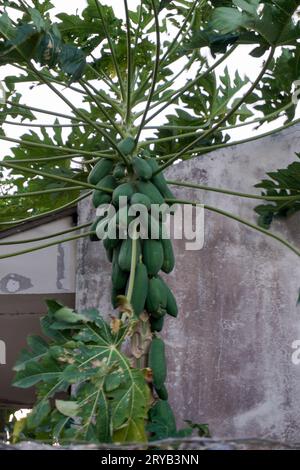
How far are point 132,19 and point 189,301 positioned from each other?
1709mm

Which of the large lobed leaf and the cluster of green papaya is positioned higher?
the cluster of green papaya

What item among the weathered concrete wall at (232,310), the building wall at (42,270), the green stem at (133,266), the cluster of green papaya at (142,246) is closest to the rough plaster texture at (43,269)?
the building wall at (42,270)

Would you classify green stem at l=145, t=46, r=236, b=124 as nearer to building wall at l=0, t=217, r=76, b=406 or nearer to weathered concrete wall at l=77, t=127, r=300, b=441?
weathered concrete wall at l=77, t=127, r=300, b=441

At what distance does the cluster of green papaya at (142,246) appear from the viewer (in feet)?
12.2

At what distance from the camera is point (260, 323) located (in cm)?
441

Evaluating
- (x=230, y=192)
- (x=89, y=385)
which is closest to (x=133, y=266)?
(x=89, y=385)

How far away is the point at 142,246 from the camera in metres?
3.84

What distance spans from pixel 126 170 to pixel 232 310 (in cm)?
84

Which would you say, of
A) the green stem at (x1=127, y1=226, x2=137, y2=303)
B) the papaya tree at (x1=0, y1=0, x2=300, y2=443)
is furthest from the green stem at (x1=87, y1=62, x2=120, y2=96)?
the green stem at (x1=127, y1=226, x2=137, y2=303)

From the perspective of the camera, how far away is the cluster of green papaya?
3.71 metres

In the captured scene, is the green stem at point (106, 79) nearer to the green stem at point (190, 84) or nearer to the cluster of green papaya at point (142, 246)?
the green stem at point (190, 84)

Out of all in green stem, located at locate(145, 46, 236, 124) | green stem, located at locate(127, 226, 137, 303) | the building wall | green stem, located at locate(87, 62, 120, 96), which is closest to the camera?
green stem, located at locate(127, 226, 137, 303)

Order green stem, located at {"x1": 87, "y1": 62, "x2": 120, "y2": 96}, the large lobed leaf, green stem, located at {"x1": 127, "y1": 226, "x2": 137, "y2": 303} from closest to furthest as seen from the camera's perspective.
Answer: the large lobed leaf, green stem, located at {"x1": 127, "y1": 226, "x2": 137, "y2": 303}, green stem, located at {"x1": 87, "y1": 62, "x2": 120, "y2": 96}

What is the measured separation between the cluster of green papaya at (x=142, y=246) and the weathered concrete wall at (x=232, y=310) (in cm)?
49
